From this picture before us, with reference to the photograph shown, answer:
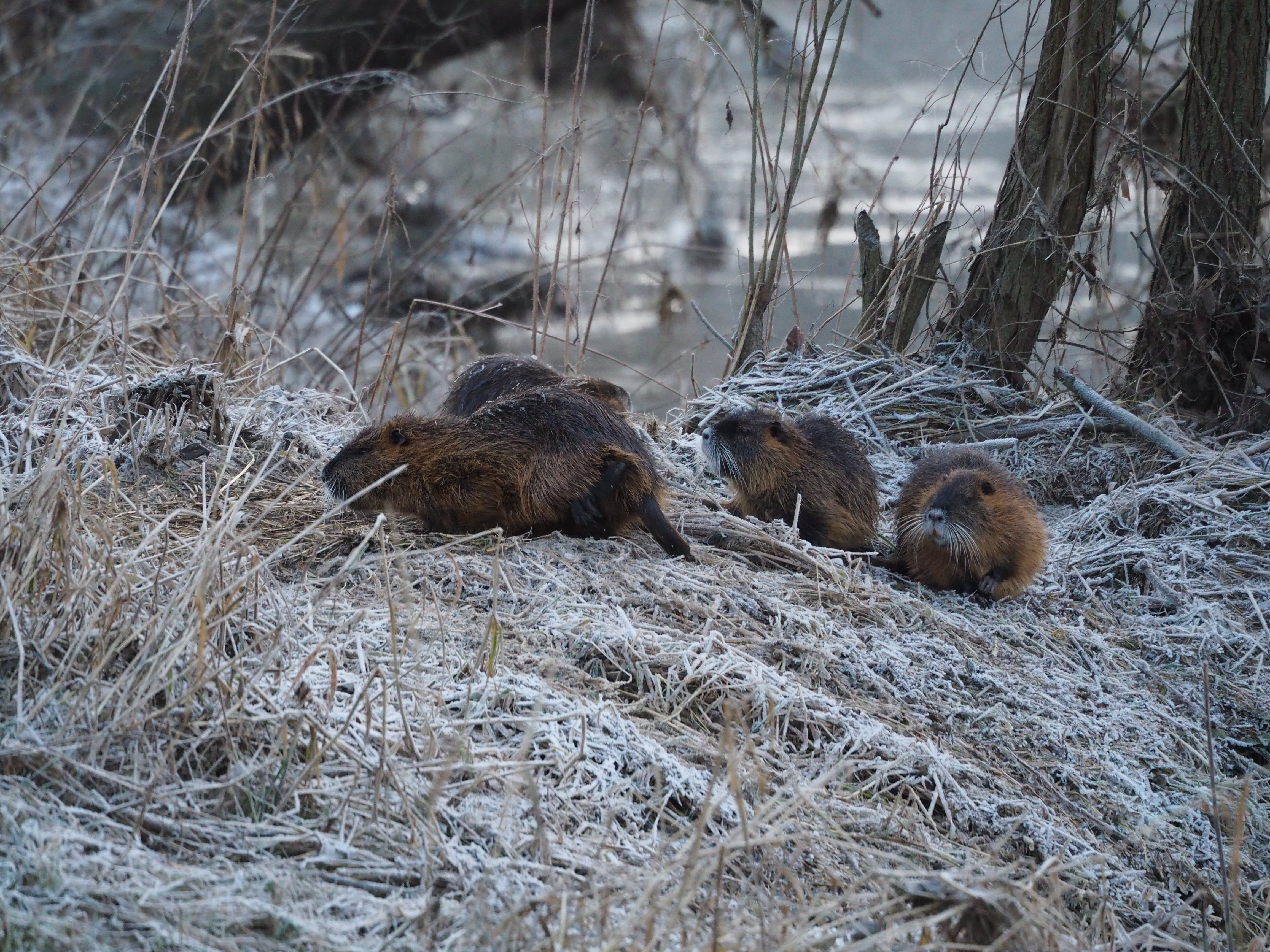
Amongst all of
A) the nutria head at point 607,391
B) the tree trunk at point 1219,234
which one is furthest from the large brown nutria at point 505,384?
the tree trunk at point 1219,234

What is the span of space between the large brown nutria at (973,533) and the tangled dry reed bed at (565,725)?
0.27 feet

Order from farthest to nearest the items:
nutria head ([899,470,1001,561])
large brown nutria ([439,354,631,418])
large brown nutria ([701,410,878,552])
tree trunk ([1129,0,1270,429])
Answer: tree trunk ([1129,0,1270,429]) < large brown nutria ([439,354,631,418]) < large brown nutria ([701,410,878,552]) < nutria head ([899,470,1001,561])

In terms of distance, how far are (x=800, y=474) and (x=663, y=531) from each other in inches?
24.7

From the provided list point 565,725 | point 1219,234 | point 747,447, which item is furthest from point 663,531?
point 1219,234

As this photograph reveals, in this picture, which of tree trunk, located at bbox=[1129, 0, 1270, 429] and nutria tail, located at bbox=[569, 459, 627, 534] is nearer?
nutria tail, located at bbox=[569, 459, 627, 534]

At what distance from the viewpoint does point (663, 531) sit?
10.7ft

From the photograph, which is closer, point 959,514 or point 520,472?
point 520,472

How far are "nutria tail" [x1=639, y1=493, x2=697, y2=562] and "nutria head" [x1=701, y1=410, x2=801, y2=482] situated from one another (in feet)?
1.61

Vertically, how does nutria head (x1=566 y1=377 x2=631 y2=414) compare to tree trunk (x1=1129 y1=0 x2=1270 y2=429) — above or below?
below

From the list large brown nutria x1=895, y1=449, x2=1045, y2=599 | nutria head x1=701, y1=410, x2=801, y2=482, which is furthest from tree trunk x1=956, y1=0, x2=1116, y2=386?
nutria head x1=701, y1=410, x2=801, y2=482

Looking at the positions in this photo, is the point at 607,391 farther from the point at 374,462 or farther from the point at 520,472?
the point at 374,462

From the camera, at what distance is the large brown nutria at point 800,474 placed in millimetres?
3688

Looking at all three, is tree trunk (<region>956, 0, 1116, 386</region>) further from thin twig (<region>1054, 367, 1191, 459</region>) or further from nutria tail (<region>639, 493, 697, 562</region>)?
nutria tail (<region>639, 493, 697, 562</region>)

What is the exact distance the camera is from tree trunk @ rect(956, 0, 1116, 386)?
14.8ft
